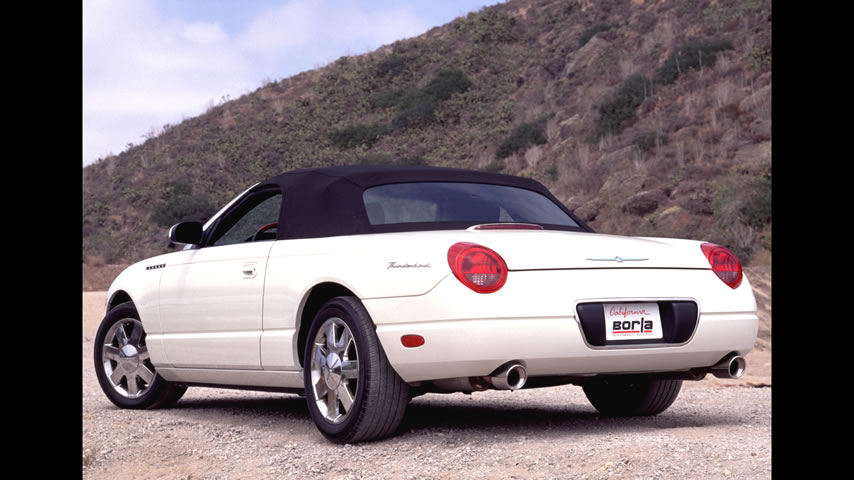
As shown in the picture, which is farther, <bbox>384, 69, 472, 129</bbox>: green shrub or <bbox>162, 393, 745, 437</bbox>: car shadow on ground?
<bbox>384, 69, 472, 129</bbox>: green shrub

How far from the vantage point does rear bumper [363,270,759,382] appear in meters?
5.25

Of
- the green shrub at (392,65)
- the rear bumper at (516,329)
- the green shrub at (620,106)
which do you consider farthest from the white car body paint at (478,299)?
the green shrub at (392,65)

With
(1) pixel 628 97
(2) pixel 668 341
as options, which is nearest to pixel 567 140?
(1) pixel 628 97

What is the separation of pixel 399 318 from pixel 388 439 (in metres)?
0.77

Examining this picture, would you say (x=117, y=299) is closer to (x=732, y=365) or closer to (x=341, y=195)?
(x=341, y=195)

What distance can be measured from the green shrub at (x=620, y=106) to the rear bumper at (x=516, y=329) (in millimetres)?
26965

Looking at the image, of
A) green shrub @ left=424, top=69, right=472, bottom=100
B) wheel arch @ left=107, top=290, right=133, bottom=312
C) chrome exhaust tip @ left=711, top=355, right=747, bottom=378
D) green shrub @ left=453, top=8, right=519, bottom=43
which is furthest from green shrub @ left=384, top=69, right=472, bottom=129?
chrome exhaust tip @ left=711, top=355, right=747, bottom=378

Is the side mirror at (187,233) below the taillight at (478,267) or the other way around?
the other way around

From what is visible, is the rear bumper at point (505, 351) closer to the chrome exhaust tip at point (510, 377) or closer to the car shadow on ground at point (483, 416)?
the chrome exhaust tip at point (510, 377)

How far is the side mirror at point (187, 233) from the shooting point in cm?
714

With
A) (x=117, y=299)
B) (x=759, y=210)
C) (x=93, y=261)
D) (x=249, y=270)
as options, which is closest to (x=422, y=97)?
(x=93, y=261)

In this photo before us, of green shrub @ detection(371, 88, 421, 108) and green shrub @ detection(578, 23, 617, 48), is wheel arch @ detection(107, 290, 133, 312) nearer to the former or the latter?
green shrub @ detection(578, 23, 617, 48)

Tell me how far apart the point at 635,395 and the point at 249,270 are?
2.60 m

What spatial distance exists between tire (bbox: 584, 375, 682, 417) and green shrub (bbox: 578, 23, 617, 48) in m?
37.7
